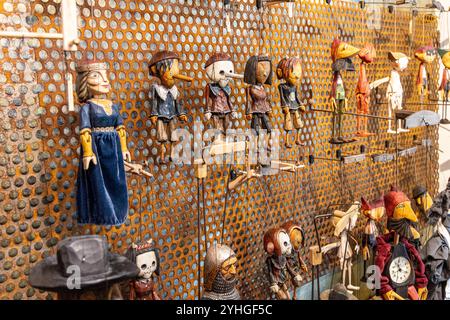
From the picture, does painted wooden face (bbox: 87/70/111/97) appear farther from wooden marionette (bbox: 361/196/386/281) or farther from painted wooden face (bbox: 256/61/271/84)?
wooden marionette (bbox: 361/196/386/281)

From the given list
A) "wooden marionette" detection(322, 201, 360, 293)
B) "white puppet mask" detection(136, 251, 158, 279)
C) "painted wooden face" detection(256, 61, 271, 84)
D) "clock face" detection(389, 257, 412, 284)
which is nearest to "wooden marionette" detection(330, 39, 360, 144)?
"wooden marionette" detection(322, 201, 360, 293)

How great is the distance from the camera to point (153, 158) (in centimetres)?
227

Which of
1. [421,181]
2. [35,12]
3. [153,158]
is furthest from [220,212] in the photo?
[421,181]

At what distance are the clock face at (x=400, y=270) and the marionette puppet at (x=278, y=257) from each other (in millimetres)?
673

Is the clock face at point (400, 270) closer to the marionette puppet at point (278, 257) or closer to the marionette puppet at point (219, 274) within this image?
the marionette puppet at point (278, 257)

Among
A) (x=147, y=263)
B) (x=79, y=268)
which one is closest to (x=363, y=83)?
(x=147, y=263)

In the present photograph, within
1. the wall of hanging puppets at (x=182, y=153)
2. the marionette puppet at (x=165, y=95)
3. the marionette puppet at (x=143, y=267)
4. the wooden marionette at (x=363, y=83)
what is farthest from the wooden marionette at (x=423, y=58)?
the marionette puppet at (x=143, y=267)

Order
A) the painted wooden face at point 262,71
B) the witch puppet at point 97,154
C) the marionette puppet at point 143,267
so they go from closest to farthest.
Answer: the witch puppet at point 97,154 < the marionette puppet at point 143,267 < the painted wooden face at point 262,71

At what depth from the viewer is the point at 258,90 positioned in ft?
7.60

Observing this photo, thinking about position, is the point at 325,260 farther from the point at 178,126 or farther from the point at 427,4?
the point at 427,4

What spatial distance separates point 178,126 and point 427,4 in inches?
104

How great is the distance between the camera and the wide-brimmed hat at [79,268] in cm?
154

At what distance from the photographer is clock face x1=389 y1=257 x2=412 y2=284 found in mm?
2736

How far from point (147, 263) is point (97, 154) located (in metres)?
0.50
